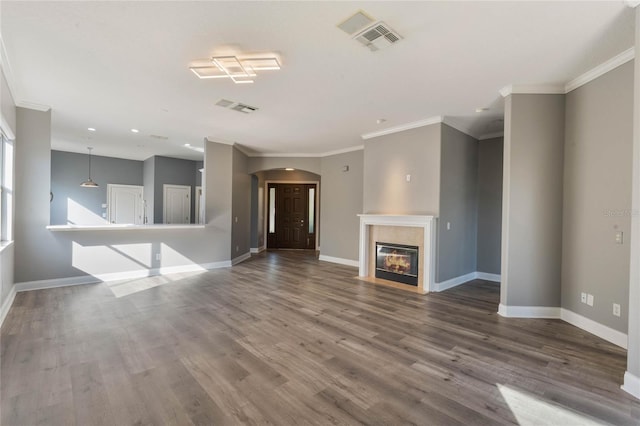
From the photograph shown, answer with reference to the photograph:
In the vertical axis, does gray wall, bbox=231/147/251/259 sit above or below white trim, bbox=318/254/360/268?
above

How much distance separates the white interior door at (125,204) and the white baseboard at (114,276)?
4.13m

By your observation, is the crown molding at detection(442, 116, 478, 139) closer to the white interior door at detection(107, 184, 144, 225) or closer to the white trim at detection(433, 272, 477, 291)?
the white trim at detection(433, 272, 477, 291)

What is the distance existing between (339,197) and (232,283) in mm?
3522

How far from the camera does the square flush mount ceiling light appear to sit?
2.96 metres

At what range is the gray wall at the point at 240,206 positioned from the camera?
273 inches

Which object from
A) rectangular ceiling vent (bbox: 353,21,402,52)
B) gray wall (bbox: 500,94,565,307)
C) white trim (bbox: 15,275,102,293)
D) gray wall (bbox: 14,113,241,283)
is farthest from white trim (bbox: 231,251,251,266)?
rectangular ceiling vent (bbox: 353,21,402,52)

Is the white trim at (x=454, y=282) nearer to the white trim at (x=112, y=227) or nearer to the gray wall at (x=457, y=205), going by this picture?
the gray wall at (x=457, y=205)

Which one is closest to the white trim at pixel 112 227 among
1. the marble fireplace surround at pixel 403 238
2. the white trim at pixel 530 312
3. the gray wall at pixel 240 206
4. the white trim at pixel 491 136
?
the gray wall at pixel 240 206

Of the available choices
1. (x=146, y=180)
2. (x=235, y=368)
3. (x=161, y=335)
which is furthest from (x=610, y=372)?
(x=146, y=180)

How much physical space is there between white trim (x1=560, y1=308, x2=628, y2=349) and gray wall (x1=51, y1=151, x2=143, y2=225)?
34.9 feet

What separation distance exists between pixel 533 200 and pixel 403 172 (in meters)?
2.15

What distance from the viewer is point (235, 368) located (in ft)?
7.86

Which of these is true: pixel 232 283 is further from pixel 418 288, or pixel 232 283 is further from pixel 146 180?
pixel 146 180

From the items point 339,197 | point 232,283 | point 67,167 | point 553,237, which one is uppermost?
point 67,167
